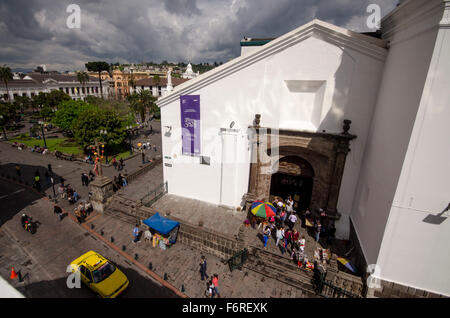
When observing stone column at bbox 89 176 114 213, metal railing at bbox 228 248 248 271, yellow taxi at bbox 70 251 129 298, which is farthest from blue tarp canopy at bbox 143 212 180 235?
stone column at bbox 89 176 114 213

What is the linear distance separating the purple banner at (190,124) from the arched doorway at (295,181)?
645 cm

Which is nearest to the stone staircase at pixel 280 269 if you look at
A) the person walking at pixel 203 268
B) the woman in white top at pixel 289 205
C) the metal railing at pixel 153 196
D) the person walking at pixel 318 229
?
the person walking at pixel 203 268

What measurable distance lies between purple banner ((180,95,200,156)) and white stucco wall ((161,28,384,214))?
0.43 meters

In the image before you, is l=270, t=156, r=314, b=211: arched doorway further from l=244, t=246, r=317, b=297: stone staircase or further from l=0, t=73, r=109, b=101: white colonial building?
l=0, t=73, r=109, b=101: white colonial building

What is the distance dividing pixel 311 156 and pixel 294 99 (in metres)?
3.87

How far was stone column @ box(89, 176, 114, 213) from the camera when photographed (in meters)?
17.2

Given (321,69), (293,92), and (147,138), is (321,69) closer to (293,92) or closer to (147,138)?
(293,92)

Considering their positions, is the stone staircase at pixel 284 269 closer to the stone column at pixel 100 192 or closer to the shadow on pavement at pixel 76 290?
the shadow on pavement at pixel 76 290

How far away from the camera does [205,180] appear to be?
17.2m

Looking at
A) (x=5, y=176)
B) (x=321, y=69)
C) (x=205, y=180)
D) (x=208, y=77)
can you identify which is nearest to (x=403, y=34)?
(x=321, y=69)

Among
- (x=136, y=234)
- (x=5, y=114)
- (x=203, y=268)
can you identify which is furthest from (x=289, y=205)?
(x=5, y=114)

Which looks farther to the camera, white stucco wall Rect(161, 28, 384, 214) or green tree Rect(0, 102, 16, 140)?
green tree Rect(0, 102, 16, 140)

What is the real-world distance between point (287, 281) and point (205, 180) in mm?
8951

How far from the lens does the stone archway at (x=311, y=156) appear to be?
13102 millimetres
